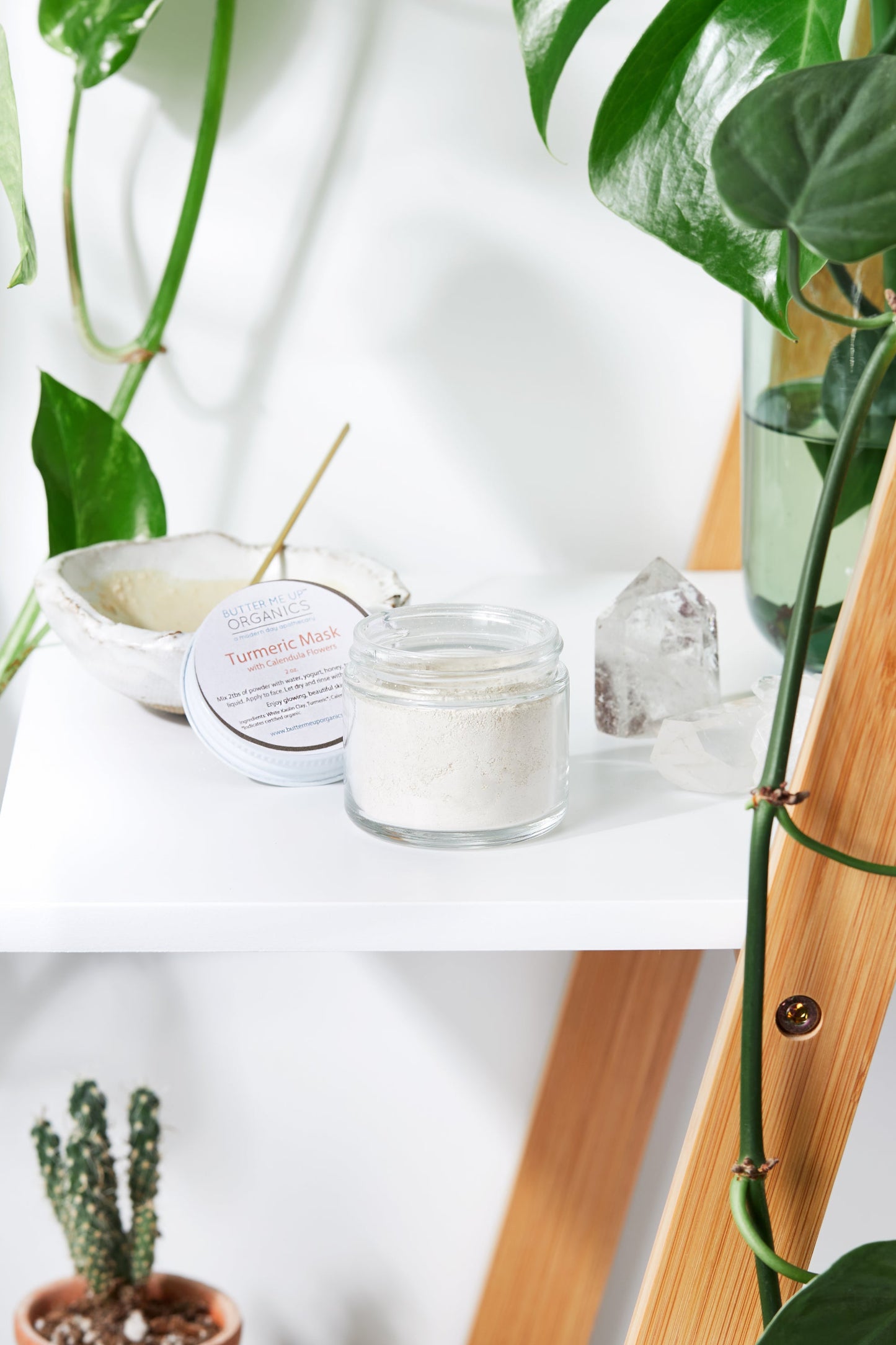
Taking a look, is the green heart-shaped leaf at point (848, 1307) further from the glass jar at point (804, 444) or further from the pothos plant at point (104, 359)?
the pothos plant at point (104, 359)

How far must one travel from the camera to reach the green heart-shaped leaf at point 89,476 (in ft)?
1.97

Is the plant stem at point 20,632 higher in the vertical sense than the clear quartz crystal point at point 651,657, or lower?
lower

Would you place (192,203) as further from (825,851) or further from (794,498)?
(825,851)

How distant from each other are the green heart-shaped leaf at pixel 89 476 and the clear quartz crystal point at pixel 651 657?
248mm

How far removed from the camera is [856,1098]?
38cm

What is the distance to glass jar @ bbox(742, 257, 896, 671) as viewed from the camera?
0.51 metres

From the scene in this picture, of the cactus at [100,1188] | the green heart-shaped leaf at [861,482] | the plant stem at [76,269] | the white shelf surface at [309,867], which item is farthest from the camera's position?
the cactus at [100,1188]

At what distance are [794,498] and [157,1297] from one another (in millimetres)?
601

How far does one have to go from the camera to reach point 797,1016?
37cm

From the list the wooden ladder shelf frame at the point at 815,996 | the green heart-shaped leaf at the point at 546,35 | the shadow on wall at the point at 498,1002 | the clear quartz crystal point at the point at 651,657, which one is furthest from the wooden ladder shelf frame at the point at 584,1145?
the green heart-shaped leaf at the point at 546,35

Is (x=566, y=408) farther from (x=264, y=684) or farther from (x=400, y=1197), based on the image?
(x=400, y=1197)

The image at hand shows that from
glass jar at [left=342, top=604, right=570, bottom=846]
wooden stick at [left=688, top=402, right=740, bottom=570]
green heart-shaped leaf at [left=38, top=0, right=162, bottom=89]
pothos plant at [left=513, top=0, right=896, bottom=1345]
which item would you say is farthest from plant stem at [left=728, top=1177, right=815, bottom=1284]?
green heart-shaped leaf at [left=38, top=0, right=162, bottom=89]

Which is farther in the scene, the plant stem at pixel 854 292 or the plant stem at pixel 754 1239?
the plant stem at pixel 854 292

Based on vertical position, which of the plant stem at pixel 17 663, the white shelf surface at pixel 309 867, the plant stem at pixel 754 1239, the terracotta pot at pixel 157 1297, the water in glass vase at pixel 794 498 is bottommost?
the terracotta pot at pixel 157 1297
